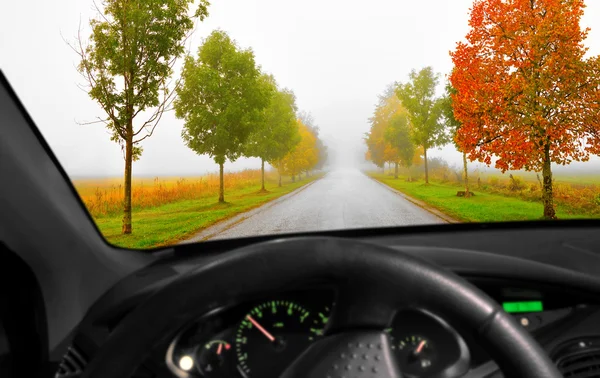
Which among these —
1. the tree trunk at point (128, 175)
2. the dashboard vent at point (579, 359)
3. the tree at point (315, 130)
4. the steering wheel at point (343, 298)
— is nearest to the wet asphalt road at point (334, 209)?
the tree at point (315, 130)

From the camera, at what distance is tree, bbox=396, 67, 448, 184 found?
17.4 ft

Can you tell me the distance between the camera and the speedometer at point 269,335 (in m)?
1.58

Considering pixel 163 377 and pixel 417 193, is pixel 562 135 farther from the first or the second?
pixel 163 377

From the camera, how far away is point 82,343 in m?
1.79

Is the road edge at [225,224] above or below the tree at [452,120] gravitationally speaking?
below

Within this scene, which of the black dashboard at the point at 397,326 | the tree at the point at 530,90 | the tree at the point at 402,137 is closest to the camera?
the black dashboard at the point at 397,326

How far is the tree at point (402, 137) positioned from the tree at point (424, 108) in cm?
11

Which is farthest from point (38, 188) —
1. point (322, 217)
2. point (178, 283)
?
point (322, 217)

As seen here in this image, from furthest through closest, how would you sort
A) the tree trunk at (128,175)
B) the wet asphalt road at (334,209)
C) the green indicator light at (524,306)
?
the wet asphalt road at (334,209) → the tree trunk at (128,175) → the green indicator light at (524,306)

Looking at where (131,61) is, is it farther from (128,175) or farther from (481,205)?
(481,205)

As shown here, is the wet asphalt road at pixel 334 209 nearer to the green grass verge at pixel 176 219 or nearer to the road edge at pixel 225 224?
the road edge at pixel 225 224

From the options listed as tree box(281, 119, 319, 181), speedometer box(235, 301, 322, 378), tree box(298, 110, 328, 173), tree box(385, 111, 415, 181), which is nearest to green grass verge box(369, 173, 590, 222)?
tree box(385, 111, 415, 181)

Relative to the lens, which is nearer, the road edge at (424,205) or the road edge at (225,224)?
the road edge at (225,224)

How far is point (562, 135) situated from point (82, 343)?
14.3 ft
